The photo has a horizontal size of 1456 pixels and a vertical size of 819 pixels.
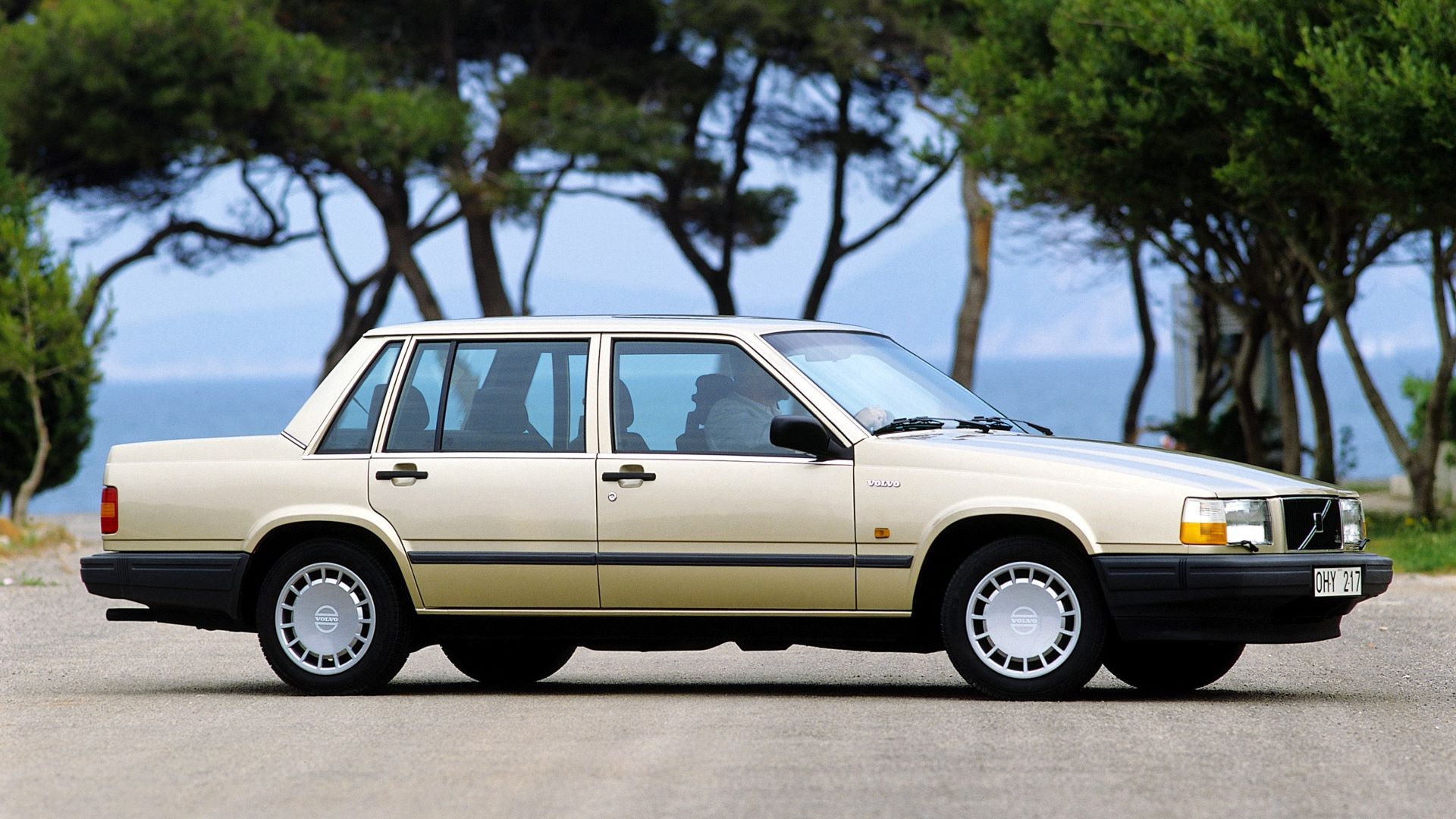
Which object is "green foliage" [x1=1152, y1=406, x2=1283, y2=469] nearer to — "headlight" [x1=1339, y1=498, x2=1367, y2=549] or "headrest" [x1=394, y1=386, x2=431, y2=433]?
"headlight" [x1=1339, y1=498, x2=1367, y2=549]

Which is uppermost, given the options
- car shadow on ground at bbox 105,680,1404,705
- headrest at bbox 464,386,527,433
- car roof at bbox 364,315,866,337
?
car roof at bbox 364,315,866,337

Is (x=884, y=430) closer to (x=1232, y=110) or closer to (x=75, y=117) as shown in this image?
(x=1232, y=110)

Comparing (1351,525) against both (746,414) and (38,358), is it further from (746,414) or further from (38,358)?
(38,358)

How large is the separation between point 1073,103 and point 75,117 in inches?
661

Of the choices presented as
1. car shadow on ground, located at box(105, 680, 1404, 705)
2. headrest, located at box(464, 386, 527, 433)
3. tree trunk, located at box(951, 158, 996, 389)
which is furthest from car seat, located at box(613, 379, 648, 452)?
tree trunk, located at box(951, 158, 996, 389)

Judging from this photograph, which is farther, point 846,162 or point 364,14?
point 846,162

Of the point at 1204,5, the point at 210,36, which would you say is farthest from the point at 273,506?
the point at 210,36

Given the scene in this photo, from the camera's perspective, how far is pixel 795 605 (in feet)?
29.3

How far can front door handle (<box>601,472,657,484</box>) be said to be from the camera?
906 cm

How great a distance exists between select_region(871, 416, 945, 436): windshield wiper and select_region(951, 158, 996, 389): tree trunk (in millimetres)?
24427

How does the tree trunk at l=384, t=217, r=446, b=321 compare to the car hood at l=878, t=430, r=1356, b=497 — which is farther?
the tree trunk at l=384, t=217, r=446, b=321

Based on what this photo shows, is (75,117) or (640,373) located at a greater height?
(75,117)

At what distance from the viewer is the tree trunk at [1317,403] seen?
23.8 meters

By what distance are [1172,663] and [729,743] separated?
2.76 m
